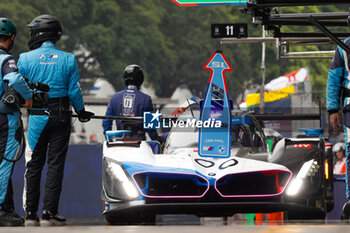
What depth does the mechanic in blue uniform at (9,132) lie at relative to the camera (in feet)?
23.2

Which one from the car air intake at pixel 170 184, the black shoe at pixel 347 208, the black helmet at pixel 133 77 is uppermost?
the black helmet at pixel 133 77

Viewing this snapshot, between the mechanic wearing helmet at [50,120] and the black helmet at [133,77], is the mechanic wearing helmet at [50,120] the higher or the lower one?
the lower one

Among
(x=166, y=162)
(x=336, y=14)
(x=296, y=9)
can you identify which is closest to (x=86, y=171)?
(x=336, y=14)

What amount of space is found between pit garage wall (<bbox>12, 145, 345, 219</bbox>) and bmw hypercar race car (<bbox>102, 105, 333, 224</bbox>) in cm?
526

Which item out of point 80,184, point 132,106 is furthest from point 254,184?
point 80,184

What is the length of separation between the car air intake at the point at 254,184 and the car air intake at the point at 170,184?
0.51 feet

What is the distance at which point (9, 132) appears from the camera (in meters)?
7.20

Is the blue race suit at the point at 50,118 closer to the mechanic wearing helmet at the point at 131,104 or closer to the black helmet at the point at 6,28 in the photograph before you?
the black helmet at the point at 6,28

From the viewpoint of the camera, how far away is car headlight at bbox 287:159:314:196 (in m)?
7.10

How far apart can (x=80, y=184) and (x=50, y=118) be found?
533 cm

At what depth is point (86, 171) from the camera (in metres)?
12.9

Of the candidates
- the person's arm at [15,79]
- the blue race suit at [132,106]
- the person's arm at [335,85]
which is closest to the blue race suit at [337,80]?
the person's arm at [335,85]

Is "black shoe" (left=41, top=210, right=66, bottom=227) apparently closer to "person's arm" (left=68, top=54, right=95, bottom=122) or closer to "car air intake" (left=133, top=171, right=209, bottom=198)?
"car air intake" (left=133, top=171, right=209, bottom=198)

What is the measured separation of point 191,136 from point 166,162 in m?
0.97
